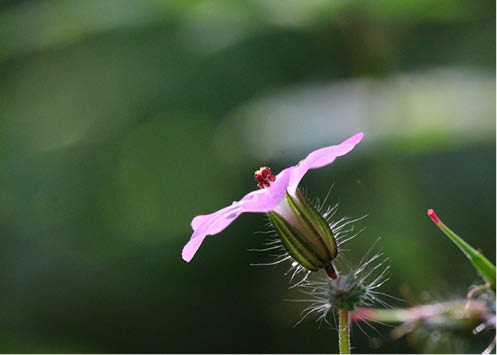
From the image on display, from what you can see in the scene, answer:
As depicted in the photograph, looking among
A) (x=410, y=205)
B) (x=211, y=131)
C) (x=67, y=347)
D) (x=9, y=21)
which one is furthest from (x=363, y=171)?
(x=9, y=21)

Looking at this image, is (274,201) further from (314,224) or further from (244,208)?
(314,224)

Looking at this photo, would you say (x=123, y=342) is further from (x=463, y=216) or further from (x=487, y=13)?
(x=487, y=13)

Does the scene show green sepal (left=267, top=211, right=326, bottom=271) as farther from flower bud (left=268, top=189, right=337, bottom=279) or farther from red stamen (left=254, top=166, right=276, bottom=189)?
red stamen (left=254, top=166, right=276, bottom=189)

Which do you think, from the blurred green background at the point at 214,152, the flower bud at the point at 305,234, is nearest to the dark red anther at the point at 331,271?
the flower bud at the point at 305,234

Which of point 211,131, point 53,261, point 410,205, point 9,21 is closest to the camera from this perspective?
point 410,205

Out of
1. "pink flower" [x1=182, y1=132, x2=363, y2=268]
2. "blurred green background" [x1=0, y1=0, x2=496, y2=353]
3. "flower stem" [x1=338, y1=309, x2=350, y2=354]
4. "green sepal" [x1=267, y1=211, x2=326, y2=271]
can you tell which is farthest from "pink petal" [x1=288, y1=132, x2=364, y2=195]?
"blurred green background" [x1=0, y1=0, x2=496, y2=353]

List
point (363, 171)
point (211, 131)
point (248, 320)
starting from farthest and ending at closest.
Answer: point (211, 131)
point (248, 320)
point (363, 171)

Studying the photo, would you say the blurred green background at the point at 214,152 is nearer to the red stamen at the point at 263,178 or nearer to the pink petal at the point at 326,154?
the red stamen at the point at 263,178
